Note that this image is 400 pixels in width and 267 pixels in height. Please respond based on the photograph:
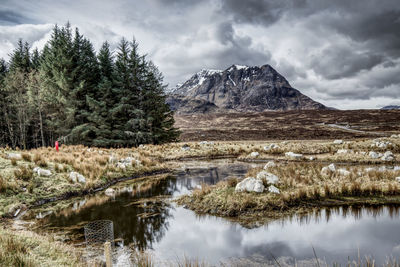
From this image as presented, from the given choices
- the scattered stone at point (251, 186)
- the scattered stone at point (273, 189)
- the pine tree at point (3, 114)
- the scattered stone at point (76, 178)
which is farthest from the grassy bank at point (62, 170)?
the pine tree at point (3, 114)

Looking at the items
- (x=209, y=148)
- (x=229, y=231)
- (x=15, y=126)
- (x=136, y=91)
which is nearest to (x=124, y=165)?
(x=229, y=231)

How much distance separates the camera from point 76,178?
1409cm

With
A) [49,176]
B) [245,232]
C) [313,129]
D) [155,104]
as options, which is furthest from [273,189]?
[313,129]

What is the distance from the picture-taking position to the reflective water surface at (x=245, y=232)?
6.76 meters

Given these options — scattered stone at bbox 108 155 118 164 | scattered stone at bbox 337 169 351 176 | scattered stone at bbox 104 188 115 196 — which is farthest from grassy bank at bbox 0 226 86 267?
scattered stone at bbox 337 169 351 176

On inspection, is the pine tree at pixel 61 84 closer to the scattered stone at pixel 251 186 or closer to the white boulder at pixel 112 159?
the white boulder at pixel 112 159

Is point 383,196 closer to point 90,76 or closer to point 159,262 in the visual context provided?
point 159,262

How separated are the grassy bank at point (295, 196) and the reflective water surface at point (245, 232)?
1.86 ft

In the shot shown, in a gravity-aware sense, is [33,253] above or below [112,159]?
below

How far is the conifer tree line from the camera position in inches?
1187

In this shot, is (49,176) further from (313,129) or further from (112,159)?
(313,129)

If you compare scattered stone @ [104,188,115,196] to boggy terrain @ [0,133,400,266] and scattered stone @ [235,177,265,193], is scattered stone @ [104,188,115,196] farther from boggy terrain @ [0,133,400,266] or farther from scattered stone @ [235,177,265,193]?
scattered stone @ [235,177,265,193]

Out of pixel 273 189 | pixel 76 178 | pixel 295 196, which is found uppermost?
pixel 76 178

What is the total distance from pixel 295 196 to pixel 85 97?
98.7 feet
